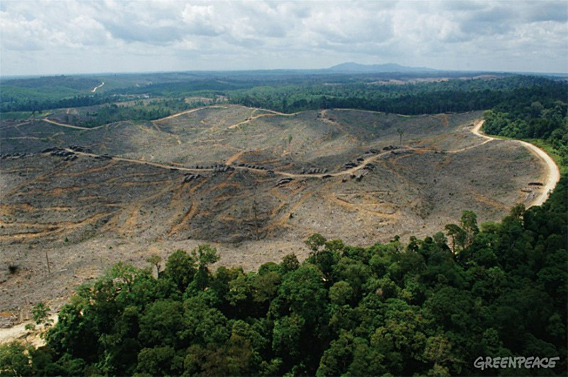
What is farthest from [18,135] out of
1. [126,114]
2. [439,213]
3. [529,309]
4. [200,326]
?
[529,309]

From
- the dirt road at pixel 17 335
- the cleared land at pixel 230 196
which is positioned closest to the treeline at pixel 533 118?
the cleared land at pixel 230 196

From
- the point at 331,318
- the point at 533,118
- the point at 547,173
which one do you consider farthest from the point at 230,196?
the point at 533,118

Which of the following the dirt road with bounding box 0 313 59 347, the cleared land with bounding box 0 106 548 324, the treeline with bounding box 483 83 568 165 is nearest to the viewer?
the dirt road with bounding box 0 313 59 347

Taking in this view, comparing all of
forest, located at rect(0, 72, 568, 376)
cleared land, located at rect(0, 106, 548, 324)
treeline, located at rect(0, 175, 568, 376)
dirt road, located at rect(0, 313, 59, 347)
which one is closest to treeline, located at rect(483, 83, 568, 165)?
cleared land, located at rect(0, 106, 548, 324)

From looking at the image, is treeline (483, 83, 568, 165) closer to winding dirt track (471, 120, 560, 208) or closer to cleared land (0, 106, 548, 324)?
winding dirt track (471, 120, 560, 208)

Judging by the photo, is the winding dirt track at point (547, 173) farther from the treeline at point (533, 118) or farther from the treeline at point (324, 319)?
the treeline at point (324, 319)

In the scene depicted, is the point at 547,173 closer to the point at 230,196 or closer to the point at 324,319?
the point at 230,196

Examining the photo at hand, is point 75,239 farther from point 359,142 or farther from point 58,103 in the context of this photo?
point 58,103
